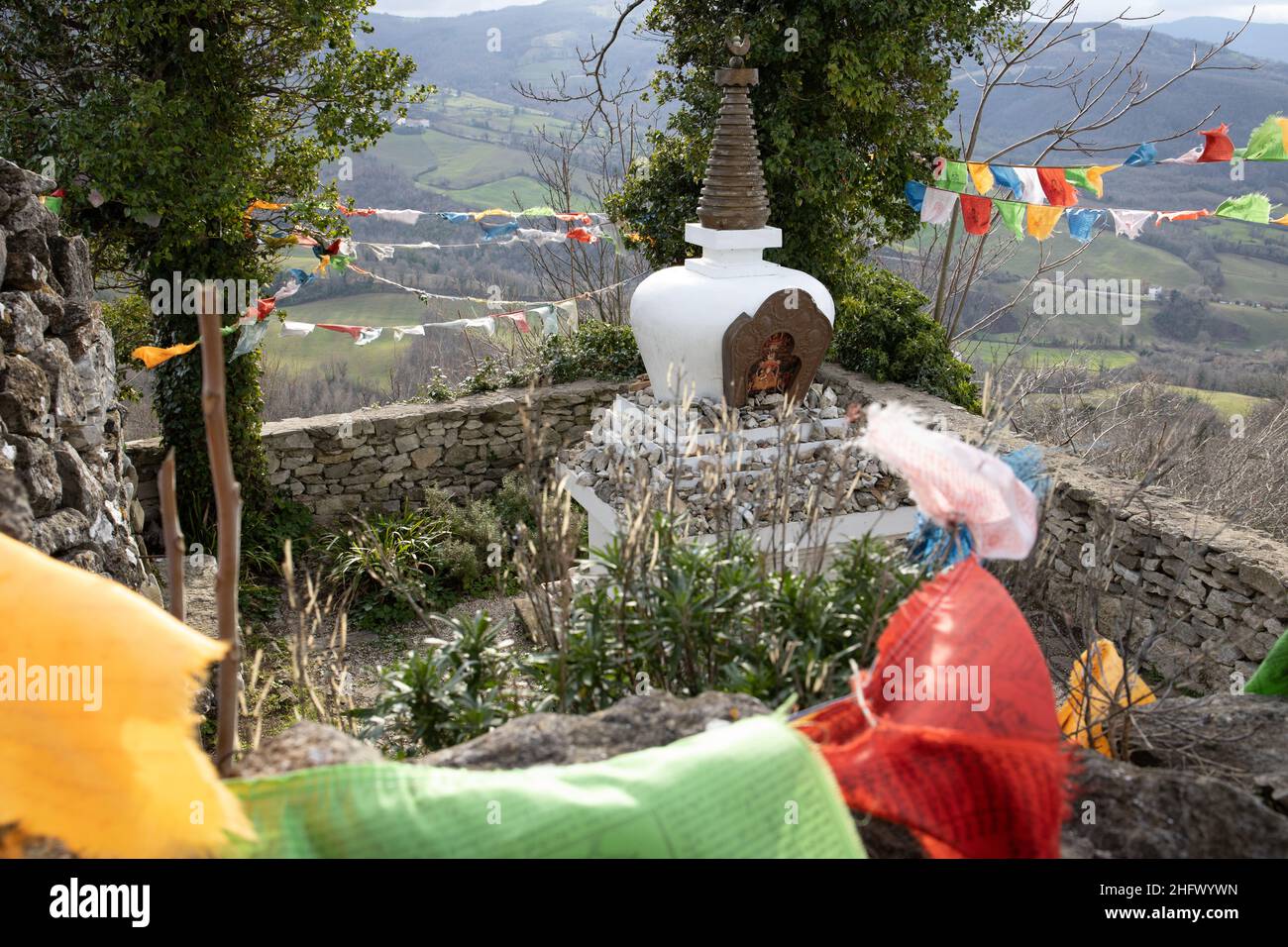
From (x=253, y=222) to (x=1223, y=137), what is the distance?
754cm

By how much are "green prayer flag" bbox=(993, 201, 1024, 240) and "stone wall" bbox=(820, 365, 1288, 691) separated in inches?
92.6

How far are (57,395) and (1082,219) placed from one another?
308 inches

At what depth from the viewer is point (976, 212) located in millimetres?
9078

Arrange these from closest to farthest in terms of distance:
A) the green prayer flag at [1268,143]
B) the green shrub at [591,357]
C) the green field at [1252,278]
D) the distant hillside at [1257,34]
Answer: the green prayer flag at [1268,143] < the green shrub at [591,357] < the green field at [1252,278] < the distant hillside at [1257,34]

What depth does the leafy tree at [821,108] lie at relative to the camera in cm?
877

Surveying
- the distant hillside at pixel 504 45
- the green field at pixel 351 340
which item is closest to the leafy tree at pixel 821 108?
the green field at pixel 351 340

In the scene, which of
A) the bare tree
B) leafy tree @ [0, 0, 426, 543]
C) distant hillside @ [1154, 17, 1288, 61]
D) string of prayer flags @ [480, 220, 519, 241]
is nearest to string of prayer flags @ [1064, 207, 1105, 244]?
the bare tree

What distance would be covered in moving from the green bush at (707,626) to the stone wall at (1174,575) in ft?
8.74

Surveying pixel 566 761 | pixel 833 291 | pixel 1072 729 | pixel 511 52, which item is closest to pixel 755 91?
pixel 833 291

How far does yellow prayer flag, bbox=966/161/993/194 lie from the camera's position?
29.9ft

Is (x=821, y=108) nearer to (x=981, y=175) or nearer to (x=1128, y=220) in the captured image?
(x=981, y=175)

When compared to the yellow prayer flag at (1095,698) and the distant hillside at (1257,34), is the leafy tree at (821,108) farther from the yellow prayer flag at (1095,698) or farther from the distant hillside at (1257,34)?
the distant hillside at (1257,34)

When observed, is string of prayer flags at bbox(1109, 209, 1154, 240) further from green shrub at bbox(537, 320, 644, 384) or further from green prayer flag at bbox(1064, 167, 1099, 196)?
green shrub at bbox(537, 320, 644, 384)
